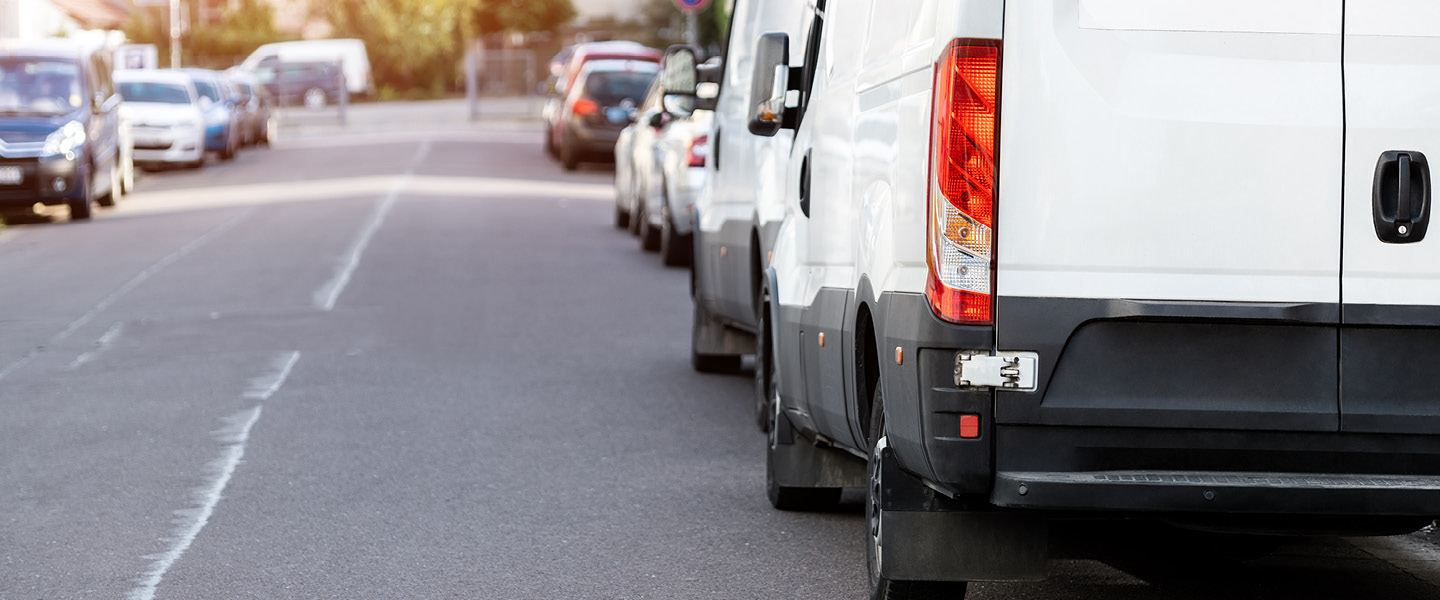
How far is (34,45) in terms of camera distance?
23.4 m

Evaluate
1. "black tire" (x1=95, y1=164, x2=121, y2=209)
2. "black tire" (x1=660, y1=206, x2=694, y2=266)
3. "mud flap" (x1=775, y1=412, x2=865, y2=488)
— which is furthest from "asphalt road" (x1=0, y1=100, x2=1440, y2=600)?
"black tire" (x1=95, y1=164, x2=121, y2=209)

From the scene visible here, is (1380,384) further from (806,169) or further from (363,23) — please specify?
(363,23)

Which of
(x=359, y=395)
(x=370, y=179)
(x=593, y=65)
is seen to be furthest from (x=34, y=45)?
(x=359, y=395)

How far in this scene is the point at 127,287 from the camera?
15.8 m

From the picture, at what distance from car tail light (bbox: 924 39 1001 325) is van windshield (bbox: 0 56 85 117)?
19388 mm

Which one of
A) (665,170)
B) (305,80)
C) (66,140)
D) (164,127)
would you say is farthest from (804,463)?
(305,80)

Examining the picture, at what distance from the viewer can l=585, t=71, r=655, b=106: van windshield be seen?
30.2 m

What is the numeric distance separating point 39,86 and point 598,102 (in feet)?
32.5

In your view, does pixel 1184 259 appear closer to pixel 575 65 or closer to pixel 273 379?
pixel 273 379

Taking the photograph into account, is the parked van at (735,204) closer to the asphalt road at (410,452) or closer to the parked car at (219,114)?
the asphalt road at (410,452)

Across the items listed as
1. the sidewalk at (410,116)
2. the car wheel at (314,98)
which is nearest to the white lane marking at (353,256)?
the sidewalk at (410,116)

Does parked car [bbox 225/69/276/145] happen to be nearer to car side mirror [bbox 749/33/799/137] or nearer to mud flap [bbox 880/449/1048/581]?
car side mirror [bbox 749/33/799/137]

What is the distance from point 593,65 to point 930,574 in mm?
25598

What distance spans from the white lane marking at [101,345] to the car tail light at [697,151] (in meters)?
4.69
